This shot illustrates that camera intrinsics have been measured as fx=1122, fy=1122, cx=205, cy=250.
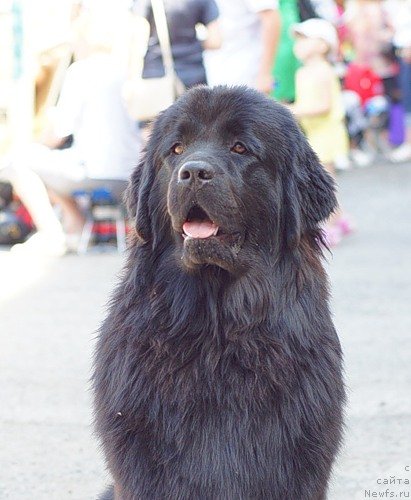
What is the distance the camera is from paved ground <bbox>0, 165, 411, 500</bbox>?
498cm

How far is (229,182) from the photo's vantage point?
3672 mm

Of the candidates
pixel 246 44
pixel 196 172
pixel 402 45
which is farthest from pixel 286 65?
pixel 196 172

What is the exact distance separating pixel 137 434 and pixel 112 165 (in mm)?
6000

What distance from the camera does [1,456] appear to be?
5.20m

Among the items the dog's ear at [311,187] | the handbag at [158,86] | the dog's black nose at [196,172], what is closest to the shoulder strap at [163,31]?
the handbag at [158,86]

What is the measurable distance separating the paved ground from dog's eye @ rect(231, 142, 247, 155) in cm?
171

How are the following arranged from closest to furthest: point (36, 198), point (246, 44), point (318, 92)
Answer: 1. point (246, 44)
2. point (318, 92)
3. point (36, 198)

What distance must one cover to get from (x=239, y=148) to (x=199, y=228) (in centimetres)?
31

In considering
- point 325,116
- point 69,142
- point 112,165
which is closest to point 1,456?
point 112,165

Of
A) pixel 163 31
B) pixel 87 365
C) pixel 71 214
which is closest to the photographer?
pixel 87 365

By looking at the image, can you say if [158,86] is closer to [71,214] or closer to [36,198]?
[36,198]

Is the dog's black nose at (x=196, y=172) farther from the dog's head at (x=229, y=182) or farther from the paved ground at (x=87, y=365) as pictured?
the paved ground at (x=87, y=365)

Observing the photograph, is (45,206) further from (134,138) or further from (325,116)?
(325,116)

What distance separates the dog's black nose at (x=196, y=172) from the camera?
3.56 meters
